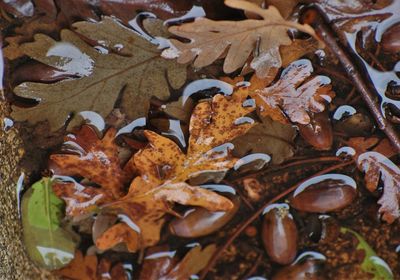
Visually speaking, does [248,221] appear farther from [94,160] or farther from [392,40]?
[392,40]

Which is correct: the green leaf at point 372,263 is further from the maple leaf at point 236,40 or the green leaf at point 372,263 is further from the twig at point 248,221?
the maple leaf at point 236,40

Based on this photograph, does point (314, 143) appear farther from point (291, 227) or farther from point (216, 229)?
point (216, 229)

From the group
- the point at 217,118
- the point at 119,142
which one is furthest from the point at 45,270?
the point at 217,118

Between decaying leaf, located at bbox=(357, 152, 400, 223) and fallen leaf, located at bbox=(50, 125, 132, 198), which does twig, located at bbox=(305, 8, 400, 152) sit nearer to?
decaying leaf, located at bbox=(357, 152, 400, 223)

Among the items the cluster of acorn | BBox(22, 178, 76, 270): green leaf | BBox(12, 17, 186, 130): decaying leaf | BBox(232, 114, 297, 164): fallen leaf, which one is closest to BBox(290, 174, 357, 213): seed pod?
the cluster of acorn

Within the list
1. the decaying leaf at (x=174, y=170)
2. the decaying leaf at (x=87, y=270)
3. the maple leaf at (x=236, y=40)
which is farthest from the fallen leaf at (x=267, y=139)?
the decaying leaf at (x=87, y=270)
